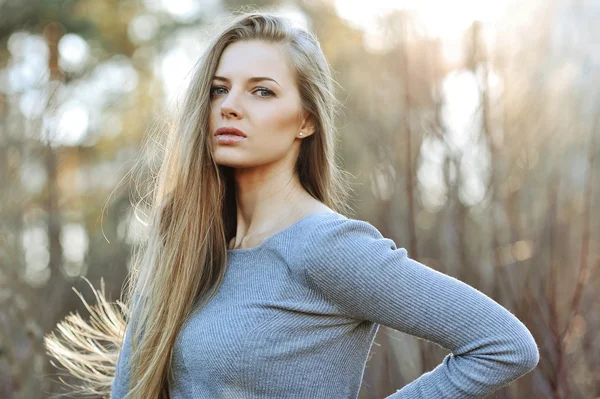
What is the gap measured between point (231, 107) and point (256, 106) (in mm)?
75

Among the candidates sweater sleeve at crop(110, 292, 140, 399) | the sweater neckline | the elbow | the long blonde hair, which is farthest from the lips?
the elbow

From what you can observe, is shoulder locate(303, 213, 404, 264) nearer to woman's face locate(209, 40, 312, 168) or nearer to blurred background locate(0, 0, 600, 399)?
woman's face locate(209, 40, 312, 168)

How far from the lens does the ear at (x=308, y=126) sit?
96.3 inches

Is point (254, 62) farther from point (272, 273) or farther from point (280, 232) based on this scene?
point (272, 273)

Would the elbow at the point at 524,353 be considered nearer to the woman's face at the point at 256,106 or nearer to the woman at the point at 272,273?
→ the woman at the point at 272,273

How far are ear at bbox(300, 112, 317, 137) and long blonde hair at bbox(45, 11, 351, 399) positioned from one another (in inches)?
0.5

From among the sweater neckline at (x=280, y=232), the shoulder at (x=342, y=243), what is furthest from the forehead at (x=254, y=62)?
the shoulder at (x=342, y=243)

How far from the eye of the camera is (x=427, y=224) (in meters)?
4.69

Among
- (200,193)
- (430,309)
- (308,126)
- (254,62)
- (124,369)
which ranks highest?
(254,62)

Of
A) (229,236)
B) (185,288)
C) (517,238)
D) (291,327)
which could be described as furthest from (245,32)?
(517,238)

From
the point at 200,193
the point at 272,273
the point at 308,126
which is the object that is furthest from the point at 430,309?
the point at 200,193

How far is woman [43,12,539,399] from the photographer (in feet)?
6.31

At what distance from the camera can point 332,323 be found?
2.06m

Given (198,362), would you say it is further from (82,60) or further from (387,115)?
(82,60)
